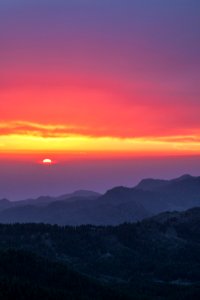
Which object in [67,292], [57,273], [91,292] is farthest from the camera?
[57,273]

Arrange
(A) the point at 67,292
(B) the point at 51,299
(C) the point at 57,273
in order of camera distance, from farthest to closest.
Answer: (C) the point at 57,273, (A) the point at 67,292, (B) the point at 51,299

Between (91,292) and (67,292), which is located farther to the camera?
(91,292)

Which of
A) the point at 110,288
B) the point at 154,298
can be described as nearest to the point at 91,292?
the point at 110,288

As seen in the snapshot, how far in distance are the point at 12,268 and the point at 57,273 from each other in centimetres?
1657

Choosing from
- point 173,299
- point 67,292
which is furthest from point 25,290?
point 173,299

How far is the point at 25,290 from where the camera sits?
523ft

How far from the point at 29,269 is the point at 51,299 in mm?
41564

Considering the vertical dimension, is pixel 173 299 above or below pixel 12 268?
below

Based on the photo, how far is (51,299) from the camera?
516ft

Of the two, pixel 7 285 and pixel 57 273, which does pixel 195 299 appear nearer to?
pixel 57 273

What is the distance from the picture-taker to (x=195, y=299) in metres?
198

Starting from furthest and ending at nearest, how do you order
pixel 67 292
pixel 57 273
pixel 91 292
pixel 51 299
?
pixel 57 273 → pixel 91 292 → pixel 67 292 → pixel 51 299

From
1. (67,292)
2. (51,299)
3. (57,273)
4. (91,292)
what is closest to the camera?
(51,299)

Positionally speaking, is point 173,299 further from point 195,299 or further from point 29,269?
point 29,269
